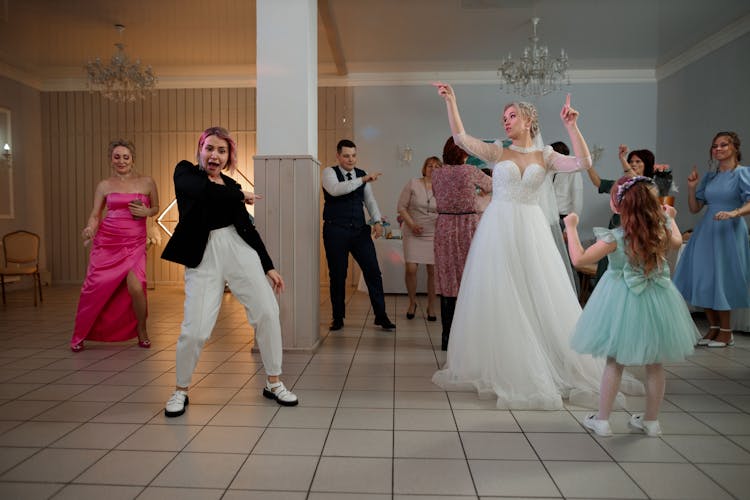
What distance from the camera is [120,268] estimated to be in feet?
Answer: 14.9

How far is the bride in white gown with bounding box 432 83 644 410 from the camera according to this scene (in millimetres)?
3036

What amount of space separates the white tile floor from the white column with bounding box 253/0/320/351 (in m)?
0.47

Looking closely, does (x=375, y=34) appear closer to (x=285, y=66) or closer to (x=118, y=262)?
(x=285, y=66)

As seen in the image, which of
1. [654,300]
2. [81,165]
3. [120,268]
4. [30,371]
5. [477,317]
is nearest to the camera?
[654,300]

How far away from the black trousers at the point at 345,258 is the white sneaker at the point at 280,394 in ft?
6.53

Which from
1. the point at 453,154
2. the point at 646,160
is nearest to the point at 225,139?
the point at 453,154

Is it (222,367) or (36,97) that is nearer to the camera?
(222,367)

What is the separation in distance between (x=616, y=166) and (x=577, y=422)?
22.8 feet

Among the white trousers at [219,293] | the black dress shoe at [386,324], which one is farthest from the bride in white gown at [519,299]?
the black dress shoe at [386,324]

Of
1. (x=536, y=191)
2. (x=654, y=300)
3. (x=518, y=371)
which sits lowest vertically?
(x=518, y=371)

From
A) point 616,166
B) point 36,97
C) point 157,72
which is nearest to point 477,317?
point 616,166

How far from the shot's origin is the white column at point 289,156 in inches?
163

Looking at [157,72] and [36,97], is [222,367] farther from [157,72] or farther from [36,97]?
[36,97]

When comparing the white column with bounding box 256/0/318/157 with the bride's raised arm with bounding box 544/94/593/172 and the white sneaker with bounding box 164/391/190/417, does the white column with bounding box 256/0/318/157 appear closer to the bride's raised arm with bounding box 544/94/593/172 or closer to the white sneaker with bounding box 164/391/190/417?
the bride's raised arm with bounding box 544/94/593/172
